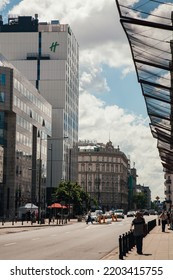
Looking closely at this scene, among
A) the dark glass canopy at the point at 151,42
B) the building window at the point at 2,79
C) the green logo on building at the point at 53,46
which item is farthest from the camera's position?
the green logo on building at the point at 53,46

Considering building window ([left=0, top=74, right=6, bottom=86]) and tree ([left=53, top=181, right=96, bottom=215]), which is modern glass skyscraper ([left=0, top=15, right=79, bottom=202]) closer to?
tree ([left=53, top=181, right=96, bottom=215])

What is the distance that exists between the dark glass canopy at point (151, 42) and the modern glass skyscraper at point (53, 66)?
372ft

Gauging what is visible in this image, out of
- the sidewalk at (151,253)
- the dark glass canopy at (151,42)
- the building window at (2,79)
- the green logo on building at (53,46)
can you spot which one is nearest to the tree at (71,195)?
the building window at (2,79)

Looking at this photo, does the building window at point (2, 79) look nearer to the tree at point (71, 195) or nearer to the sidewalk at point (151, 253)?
the tree at point (71, 195)

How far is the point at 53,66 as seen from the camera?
145 m

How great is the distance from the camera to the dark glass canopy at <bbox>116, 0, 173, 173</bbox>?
15039 millimetres

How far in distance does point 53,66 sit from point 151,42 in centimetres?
12924

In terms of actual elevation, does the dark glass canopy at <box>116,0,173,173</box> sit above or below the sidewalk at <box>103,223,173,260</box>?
above

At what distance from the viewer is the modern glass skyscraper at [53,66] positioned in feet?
456

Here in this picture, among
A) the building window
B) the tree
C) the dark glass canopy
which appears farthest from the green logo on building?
the dark glass canopy

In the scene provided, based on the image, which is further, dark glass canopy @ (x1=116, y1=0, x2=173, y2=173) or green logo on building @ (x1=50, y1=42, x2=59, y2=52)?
green logo on building @ (x1=50, y1=42, x2=59, y2=52)

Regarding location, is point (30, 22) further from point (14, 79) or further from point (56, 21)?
point (14, 79)

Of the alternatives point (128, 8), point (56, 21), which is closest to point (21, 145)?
point (56, 21)

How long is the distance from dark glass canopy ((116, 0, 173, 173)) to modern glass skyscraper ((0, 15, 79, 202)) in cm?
11336
